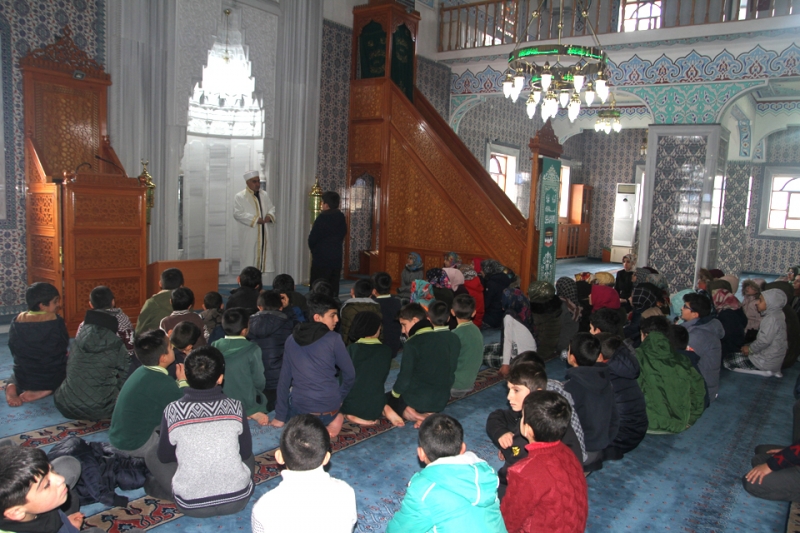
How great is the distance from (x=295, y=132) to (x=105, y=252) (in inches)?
128

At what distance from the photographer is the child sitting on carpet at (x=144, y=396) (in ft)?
8.32

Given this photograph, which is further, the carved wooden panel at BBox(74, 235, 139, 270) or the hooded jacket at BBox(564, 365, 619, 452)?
the carved wooden panel at BBox(74, 235, 139, 270)

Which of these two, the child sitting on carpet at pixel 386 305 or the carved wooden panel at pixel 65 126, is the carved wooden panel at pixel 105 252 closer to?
the carved wooden panel at pixel 65 126

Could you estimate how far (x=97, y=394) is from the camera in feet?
10.4

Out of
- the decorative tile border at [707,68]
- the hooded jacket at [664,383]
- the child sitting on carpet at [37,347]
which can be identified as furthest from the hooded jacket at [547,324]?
the decorative tile border at [707,68]

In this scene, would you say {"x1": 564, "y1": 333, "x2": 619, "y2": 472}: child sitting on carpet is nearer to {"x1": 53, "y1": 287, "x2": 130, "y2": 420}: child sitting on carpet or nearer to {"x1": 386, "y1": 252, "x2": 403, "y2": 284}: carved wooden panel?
{"x1": 53, "y1": 287, "x2": 130, "y2": 420}: child sitting on carpet

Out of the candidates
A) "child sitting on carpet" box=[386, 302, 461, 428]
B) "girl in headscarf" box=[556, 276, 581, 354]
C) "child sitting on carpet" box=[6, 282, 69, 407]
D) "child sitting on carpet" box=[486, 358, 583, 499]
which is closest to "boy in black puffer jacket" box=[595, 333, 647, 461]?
"child sitting on carpet" box=[486, 358, 583, 499]

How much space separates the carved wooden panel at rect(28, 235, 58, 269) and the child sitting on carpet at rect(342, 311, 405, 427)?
10.0 feet

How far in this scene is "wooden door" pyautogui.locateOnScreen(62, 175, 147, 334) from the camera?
479cm

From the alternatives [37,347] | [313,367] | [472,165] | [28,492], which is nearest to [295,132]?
[472,165]

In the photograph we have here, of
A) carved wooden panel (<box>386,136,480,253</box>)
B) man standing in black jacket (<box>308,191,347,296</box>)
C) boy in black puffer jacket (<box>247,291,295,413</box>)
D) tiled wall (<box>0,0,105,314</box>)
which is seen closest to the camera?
boy in black puffer jacket (<box>247,291,295,413</box>)

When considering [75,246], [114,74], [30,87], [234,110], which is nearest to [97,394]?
[75,246]

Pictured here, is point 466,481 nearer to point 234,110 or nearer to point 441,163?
point 441,163

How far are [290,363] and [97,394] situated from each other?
3.44 feet
